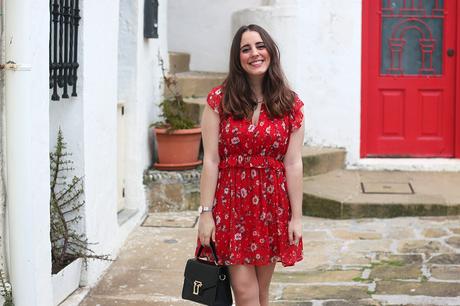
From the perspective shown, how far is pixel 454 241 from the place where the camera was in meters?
6.17

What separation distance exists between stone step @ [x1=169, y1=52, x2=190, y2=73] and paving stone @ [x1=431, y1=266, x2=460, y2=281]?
4.23m

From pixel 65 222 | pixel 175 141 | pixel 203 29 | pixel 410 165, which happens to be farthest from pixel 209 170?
pixel 203 29

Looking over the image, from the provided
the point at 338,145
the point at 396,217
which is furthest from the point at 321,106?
the point at 396,217

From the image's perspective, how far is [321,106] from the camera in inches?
327

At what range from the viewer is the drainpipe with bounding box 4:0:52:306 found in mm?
3918

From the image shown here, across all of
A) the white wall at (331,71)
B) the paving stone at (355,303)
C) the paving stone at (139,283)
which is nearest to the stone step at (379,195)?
the white wall at (331,71)

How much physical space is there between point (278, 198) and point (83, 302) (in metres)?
1.76

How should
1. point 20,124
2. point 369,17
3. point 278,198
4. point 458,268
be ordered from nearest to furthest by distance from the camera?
1. point 278,198
2. point 20,124
3. point 458,268
4. point 369,17

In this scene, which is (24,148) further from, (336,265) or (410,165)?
(410,165)

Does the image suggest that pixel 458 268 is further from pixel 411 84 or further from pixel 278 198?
pixel 411 84

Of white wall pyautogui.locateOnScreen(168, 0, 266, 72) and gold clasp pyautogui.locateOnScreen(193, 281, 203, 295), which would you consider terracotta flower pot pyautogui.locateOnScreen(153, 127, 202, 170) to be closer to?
white wall pyautogui.locateOnScreen(168, 0, 266, 72)

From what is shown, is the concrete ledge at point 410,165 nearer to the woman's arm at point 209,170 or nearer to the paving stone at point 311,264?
the paving stone at point 311,264

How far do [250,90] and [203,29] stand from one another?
5.89 m

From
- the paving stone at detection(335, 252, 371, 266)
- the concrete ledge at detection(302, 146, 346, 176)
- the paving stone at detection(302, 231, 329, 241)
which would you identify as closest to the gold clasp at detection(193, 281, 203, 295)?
the paving stone at detection(335, 252, 371, 266)
